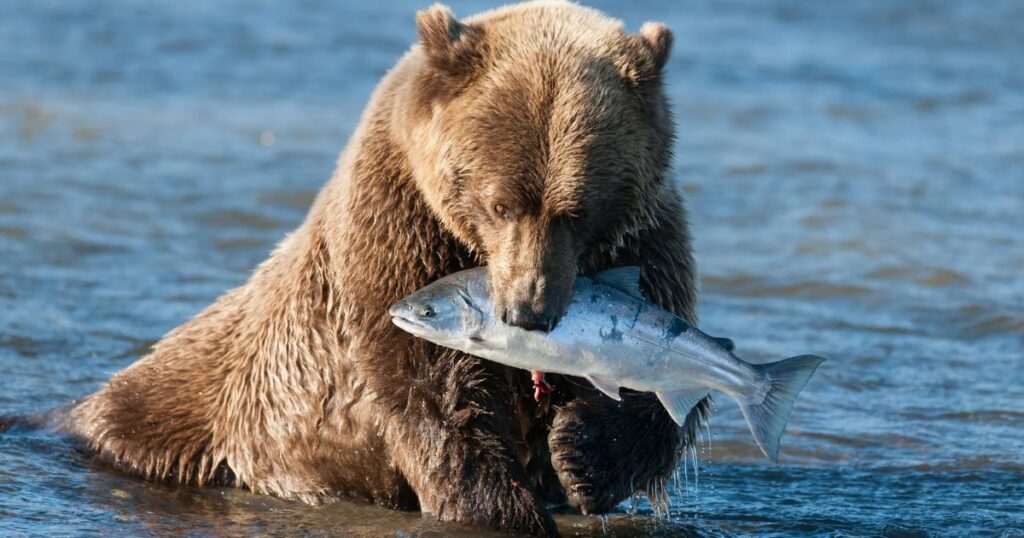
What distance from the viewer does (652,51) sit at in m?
6.12

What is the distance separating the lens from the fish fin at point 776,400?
19.5ft

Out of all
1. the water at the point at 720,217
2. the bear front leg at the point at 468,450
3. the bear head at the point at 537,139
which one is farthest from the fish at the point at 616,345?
the water at the point at 720,217

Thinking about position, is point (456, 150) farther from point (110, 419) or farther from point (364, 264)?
point (110, 419)

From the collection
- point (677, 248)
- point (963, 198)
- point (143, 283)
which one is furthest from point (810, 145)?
point (677, 248)

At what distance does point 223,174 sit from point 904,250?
6.33 meters

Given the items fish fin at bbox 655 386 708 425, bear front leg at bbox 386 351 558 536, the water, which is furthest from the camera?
the water

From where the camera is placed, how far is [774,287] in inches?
464

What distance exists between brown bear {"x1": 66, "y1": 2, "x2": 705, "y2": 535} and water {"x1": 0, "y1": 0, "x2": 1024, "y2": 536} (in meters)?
0.26

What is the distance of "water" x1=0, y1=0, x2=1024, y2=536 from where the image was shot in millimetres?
7309

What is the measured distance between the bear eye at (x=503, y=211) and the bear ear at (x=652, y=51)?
0.78 metres

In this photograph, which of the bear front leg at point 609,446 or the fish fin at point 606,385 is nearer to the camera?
the fish fin at point 606,385

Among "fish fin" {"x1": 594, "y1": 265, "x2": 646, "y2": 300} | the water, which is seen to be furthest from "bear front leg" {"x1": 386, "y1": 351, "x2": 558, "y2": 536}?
"fish fin" {"x1": 594, "y1": 265, "x2": 646, "y2": 300}

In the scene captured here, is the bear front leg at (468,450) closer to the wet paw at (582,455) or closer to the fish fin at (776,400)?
the wet paw at (582,455)

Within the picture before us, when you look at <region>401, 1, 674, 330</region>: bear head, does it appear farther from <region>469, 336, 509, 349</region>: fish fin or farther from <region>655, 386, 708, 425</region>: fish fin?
<region>655, 386, 708, 425</region>: fish fin
